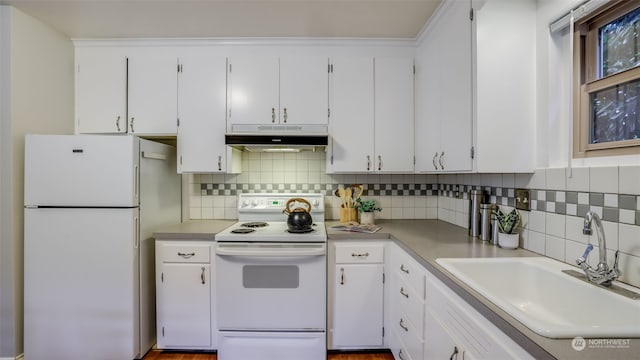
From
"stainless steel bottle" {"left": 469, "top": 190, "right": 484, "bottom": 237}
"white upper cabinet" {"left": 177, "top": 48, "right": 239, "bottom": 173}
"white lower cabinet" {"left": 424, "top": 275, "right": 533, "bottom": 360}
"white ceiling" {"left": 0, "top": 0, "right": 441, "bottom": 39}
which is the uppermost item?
"white ceiling" {"left": 0, "top": 0, "right": 441, "bottom": 39}

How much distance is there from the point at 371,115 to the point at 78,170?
2069 millimetres

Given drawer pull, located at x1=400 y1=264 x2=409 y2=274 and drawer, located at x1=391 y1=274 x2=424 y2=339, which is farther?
drawer pull, located at x1=400 y1=264 x2=409 y2=274

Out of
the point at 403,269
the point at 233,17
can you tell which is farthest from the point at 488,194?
the point at 233,17

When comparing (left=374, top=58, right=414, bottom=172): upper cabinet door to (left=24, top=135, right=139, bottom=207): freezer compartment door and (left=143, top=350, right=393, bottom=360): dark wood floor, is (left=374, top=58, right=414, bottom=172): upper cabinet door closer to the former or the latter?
(left=143, top=350, right=393, bottom=360): dark wood floor

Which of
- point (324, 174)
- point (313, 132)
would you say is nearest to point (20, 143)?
point (313, 132)

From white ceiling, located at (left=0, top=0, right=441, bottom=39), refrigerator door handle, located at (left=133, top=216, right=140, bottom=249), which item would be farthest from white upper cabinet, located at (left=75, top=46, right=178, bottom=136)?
refrigerator door handle, located at (left=133, top=216, right=140, bottom=249)

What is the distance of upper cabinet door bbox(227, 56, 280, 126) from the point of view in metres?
2.29

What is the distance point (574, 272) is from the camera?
121 centimetres

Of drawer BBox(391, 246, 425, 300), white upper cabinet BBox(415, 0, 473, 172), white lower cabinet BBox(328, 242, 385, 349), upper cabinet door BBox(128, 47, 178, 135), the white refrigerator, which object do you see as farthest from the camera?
upper cabinet door BBox(128, 47, 178, 135)

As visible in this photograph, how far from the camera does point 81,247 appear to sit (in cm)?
186

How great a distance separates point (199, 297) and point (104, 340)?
624 millimetres

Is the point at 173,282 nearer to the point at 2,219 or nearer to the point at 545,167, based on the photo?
the point at 2,219

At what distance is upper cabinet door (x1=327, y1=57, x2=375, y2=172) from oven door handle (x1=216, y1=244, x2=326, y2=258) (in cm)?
72

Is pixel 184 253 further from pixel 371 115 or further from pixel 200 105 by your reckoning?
pixel 371 115
